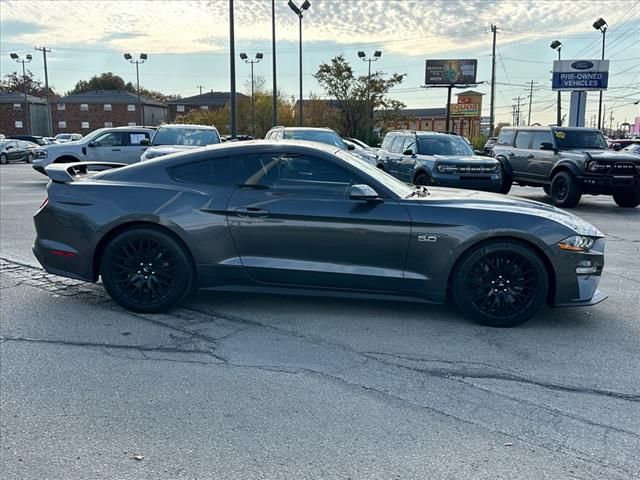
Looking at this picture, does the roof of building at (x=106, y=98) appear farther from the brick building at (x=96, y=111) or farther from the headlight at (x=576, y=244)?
the headlight at (x=576, y=244)

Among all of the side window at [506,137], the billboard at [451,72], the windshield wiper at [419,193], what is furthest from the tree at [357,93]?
the windshield wiper at [419,193]

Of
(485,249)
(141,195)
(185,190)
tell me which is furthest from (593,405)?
(141,195)

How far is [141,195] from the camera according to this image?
4898 millimetres

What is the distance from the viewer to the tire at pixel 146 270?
15.9ft

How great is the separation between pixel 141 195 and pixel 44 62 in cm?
6552

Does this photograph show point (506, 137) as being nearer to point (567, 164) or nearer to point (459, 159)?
point (567, 164)

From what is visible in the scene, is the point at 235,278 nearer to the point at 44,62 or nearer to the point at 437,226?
the point at 437,226

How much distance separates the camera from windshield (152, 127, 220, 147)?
15109 millimetres

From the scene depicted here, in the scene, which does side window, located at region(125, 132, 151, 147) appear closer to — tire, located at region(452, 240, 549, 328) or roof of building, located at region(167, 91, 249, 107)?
tire, located at region(452, 240, 549, 328)

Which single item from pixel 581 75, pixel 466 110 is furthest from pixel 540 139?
Answer: pixel 466 110

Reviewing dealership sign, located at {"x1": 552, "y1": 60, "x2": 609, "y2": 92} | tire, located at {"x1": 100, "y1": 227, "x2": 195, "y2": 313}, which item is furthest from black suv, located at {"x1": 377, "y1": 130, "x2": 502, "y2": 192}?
dealership sign, located at {"x1": 552, "y1": 60, "x2": 609, "y2": 92}

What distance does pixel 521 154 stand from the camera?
48.0ft

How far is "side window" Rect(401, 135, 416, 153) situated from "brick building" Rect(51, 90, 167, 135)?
6750 centimetres

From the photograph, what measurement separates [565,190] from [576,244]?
9.40 metres
